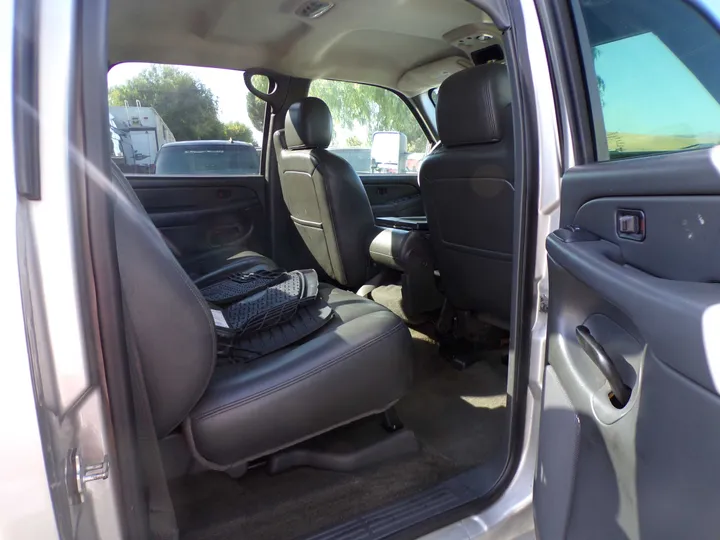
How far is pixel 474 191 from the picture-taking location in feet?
5.85

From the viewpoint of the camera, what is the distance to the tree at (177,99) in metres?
2.29

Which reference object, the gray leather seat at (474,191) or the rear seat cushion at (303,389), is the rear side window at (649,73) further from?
the rear seat cushion at (303,389)

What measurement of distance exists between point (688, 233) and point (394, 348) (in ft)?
2.73

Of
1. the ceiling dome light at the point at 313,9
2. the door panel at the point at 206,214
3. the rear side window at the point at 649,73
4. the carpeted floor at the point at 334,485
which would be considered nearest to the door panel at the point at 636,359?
the rear side window at the point at 649,73

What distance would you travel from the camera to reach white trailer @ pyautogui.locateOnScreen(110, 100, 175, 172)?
2.29 m

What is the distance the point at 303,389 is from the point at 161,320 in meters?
0.42

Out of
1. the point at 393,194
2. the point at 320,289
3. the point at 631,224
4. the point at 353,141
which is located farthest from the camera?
the point at 393,194

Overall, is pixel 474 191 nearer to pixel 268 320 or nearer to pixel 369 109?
pixel 268 320

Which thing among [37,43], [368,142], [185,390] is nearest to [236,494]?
[185,390]

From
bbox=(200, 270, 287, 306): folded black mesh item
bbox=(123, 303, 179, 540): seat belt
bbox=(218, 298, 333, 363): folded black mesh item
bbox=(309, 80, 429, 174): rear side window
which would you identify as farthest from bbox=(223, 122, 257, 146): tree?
bbox=(123, 303, 179, 540): seat belt

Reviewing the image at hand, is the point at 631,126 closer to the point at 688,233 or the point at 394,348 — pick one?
the point at 688,233

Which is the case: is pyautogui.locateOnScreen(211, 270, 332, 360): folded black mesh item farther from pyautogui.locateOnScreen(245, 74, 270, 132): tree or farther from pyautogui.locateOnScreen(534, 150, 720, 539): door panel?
pyautogui.locateOnScreen(245, 74, 270, 132): tree

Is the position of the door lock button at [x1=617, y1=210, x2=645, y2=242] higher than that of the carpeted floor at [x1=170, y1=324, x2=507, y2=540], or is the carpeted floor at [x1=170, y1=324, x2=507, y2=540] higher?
the door lock button at [x1=617, y1=210, x2=645, y2=242]

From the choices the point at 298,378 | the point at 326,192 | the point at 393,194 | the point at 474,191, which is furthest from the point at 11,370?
the point at 393,194
